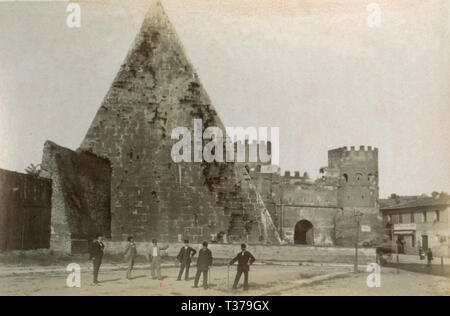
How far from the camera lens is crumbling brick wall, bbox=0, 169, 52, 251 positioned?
44.5ft

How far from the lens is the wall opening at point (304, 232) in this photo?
4142cm

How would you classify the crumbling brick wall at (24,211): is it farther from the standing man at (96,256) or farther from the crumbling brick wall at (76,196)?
the standing man at (96,256)

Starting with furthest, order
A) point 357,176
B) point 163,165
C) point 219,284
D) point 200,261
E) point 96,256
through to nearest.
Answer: point 357,176
point 163,165
point 219,284
point 96,256
point 200,261

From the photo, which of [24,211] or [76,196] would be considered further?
[76,196]

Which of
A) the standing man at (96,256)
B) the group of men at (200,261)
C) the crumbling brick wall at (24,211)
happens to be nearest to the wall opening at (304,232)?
the crumbling brick wall at (24,211)

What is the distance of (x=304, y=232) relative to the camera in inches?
1693

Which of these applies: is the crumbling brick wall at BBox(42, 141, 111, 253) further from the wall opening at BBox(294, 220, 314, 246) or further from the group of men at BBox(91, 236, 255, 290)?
the wall opening at BBox(294, 220, 314, 246)

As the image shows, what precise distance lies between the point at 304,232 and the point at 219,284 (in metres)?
32.3

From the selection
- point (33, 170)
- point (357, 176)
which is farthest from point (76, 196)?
point (357, 176)

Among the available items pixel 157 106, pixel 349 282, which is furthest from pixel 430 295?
pixel 157 106

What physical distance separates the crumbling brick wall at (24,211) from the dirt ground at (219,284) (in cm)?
170

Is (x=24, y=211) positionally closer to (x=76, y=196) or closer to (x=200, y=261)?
(x=76, y=196)

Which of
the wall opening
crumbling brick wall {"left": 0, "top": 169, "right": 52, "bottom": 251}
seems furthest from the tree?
the wall opening
